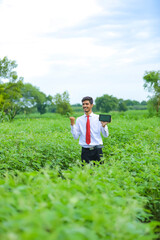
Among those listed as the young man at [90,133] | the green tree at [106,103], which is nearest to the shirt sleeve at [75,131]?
the young man at [90,133]

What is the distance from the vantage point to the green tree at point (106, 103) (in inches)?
3068

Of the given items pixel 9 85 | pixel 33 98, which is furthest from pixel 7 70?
pixel 33 98

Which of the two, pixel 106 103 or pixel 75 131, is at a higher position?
pixel 106 103

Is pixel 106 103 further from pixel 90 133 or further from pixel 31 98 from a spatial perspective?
pixel 90 133

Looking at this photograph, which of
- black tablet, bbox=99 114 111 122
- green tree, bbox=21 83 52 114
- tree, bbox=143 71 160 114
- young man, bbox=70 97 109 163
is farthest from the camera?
green tree, bbox=21 83 52 114

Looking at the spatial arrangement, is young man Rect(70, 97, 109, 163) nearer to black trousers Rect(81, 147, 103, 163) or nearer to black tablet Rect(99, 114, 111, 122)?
black trousers Rect(81, 147, 103, 163)

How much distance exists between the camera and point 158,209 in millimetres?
3506

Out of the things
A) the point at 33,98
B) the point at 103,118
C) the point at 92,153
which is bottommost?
the point at 92,153

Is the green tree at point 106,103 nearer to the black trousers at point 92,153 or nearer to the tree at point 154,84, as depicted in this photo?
the tree at point 154,84

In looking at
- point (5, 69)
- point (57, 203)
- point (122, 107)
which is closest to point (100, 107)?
point (122, 107)

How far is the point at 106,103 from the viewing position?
3091 inches

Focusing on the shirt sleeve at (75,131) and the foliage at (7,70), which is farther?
the foliage at (7,70)

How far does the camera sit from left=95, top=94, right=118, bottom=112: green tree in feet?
256

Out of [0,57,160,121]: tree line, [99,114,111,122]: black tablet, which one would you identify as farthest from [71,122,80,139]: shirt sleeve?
[0,57,160,121]: tree line
